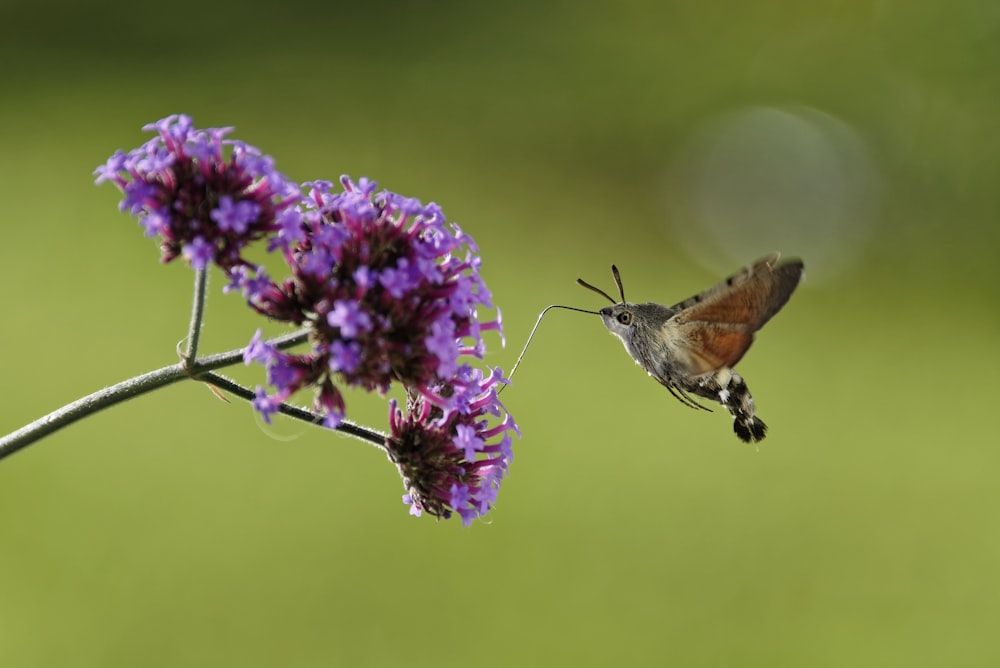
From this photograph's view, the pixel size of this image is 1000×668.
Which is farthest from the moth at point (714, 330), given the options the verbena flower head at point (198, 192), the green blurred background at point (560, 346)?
the green blurred background at point (560, 346)

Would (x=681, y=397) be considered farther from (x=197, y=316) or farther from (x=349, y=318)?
(x=197, y=316)

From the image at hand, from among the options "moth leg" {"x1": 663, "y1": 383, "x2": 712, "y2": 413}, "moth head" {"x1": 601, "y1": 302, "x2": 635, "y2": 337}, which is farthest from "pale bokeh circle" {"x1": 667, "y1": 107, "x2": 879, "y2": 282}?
"moth head" {"x1": 601, "y1": 302, "x2": 635, "y2": 337}

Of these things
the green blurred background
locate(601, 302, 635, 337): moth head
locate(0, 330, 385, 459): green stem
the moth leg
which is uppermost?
the green blurred background

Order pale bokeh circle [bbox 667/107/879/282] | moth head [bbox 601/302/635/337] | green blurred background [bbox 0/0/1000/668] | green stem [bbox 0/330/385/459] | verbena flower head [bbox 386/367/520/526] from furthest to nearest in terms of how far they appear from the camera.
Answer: pale bokeh circle [bbox 667/107/879/282], green blurred background [bbox 0/0/1000/668], moth head [bbox 601/302/635/337], verbena flower head [bbox 386/367/520/526], green stem [bbox 0/330/385/459]

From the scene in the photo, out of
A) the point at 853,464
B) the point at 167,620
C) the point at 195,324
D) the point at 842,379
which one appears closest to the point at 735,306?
the point at 195,324

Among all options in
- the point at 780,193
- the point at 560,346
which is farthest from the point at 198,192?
the point at 780,193

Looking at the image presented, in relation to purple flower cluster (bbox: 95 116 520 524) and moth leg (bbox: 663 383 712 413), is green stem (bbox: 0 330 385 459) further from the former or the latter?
moth leg (bbox: 663 383 712 413)
